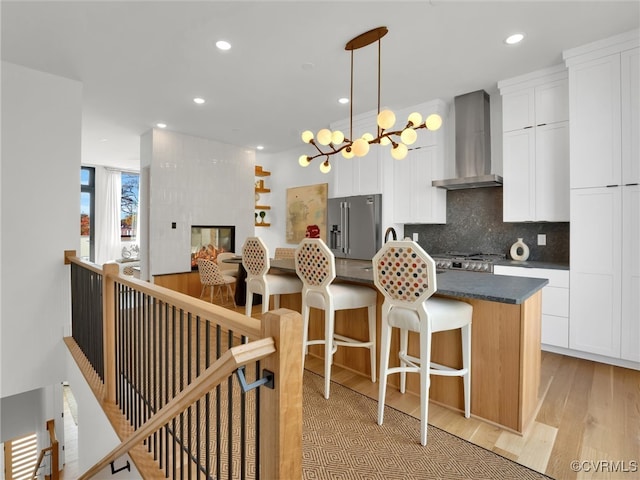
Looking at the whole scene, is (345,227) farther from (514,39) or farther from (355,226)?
(514,39)

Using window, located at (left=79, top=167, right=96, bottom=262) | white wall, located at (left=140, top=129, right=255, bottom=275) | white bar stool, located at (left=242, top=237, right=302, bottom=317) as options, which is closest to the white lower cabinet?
white bar stool, located at (left=242, top=237, right=302, bottom=317)

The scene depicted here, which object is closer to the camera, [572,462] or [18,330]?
[572,462]

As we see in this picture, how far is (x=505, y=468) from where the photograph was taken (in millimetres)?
1605

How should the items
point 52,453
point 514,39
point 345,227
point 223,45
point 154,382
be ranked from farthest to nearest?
point 345,227 → point 52,453 → point 223,45 → point 514,39 → point 154,382

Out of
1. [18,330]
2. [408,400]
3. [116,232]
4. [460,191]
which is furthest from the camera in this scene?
[116,232]

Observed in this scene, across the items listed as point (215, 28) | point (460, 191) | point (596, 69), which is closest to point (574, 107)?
point (596, 69)

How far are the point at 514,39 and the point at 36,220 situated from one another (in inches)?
183

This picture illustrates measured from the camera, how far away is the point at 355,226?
480 centimetres

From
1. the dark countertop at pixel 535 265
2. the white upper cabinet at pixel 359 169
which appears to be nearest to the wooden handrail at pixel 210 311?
the dark countertop at pixel 535 265

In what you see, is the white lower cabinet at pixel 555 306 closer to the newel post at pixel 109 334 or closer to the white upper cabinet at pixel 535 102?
the white upper cabinet at pixel 535 102

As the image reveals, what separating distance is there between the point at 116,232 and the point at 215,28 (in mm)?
7201

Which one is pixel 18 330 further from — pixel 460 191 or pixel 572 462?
pixel 460 191

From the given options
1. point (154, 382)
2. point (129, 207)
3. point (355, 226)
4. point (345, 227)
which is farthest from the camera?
point (129, 207)

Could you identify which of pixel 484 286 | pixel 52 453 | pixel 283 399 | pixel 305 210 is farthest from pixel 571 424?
pixel 52 453
